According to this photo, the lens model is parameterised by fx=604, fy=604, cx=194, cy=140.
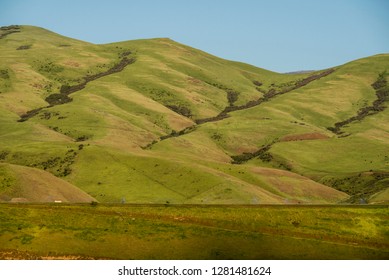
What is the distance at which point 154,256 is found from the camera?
71.6 metres

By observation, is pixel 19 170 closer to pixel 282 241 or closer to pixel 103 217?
pixel 103 217

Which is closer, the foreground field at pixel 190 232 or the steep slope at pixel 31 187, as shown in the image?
the foreground field at pixel 190 232

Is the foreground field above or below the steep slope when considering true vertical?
above

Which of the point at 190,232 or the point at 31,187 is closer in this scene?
the point at 190,232

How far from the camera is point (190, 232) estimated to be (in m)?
79.1

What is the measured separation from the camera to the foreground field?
239ft

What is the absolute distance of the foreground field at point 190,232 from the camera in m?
72.7

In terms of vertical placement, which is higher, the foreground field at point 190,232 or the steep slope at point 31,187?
the foreground field at point 190,232

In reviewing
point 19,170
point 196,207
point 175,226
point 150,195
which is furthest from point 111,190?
point 175,226

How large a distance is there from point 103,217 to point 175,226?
10.2 meters

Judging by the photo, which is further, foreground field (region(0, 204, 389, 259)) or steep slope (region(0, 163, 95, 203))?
steep slope (region(0, 163, 95, 203))

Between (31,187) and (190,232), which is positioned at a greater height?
(190,232)
